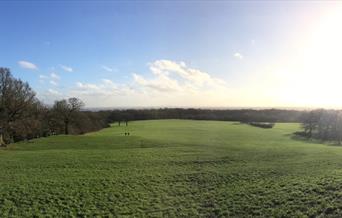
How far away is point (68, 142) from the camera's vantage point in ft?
165

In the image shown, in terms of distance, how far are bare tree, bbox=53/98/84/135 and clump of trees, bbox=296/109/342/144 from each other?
58498 millimetres

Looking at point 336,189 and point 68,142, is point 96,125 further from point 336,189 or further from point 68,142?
point 336,189

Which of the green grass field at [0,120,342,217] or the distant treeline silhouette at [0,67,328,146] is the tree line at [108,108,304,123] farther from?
the green grass field at [0,120,342,217]

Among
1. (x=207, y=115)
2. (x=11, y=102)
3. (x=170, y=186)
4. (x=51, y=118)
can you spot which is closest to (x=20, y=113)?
(x=11, y=102)

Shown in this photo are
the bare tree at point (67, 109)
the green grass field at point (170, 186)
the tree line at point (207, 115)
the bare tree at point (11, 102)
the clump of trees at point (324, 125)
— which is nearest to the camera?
the green grass field at point (170, 186)

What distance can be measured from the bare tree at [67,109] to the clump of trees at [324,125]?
58.5 m

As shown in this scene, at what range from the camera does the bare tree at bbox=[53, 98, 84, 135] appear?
78.9 m

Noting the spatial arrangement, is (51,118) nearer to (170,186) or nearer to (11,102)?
(11,102)

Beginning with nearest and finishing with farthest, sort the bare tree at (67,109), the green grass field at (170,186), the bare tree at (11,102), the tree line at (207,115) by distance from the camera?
the green grass field at (170,186)
the bare tree at (11,102)
the bare tree at (67,109)
the tree line at (207,115)

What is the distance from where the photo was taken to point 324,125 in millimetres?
73250

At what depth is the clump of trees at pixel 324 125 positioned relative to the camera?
227 ft

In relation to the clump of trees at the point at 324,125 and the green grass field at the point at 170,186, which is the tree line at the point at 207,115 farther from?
the green grass field at the point at 170,186

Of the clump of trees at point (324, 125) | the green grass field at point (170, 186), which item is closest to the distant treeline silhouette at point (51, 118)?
the clump of trees at point (324, 125)

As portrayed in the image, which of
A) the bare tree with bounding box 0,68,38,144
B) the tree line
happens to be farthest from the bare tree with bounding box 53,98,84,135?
the tree line
